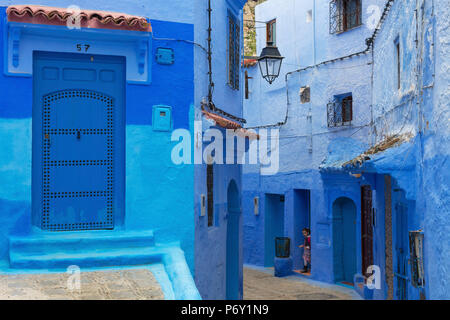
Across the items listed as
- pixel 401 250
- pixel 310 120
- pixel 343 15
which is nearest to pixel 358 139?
pixel 310 120

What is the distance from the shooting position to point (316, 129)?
18.5 metres

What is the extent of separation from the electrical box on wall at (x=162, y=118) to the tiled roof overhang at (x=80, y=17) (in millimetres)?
1236

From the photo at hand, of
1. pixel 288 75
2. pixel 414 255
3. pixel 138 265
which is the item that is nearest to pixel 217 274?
pixel 138 265

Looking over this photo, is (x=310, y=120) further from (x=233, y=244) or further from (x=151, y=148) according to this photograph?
(x=151, y=148)

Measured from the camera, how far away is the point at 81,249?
811 centimetres

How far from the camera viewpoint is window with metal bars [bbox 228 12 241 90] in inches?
469

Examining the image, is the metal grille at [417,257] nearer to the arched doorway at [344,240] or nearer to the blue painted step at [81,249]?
the blue painted step at [81,249]

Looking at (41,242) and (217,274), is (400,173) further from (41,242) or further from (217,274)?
(41,242)

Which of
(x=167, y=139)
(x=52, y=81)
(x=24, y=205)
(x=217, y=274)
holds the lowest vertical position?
(x=217, y=274)

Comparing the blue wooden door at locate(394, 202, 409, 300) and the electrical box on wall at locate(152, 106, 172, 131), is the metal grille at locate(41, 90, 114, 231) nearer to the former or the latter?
the electrical box on wall at locate(152, 106, 172, 131)

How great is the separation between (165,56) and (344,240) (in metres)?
11.0

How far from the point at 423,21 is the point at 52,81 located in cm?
556

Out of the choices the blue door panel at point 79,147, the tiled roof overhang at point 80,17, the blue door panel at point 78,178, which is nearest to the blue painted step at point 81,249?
the blue door panel at point 78,178

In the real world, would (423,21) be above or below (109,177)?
above
